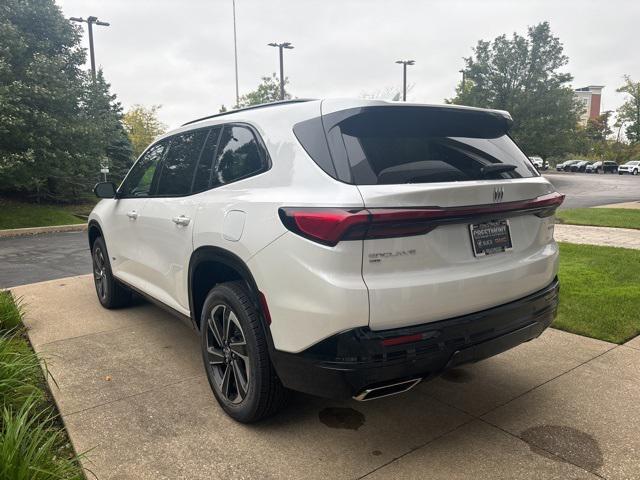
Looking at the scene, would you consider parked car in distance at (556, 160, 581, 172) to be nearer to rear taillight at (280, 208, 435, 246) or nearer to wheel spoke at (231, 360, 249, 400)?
wheel spoke at (231, 360, 249, 400)

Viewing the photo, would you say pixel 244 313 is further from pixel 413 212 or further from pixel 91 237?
pixel 91 237

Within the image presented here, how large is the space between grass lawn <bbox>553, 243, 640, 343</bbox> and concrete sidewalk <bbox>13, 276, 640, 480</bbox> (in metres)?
0.31

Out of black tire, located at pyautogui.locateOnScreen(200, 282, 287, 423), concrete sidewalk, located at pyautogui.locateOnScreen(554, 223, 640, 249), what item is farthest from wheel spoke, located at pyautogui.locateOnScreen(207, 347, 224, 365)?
concrete sidewalk, located at pyautogui.locateOnScreen(554, 223, 640, 249)

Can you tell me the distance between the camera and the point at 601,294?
5.37 m

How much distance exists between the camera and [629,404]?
3.11 metres

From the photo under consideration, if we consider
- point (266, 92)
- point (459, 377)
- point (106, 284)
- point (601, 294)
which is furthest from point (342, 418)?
point (266, 92)

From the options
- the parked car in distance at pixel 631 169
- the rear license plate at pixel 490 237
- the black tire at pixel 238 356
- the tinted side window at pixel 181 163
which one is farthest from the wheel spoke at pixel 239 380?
the parked car in distance at pixel 631 169

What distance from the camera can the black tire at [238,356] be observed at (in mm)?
2686

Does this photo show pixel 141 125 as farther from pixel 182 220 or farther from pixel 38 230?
pixel 182 220

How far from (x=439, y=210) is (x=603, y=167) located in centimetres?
6391

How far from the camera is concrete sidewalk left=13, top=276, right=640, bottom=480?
2.54 metres

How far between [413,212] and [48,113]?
18112 mm

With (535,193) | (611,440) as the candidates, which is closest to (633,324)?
(611,440)

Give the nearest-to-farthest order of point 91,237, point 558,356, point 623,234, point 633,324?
point 558,356, point 633,324, point 91,237, point 623,234
